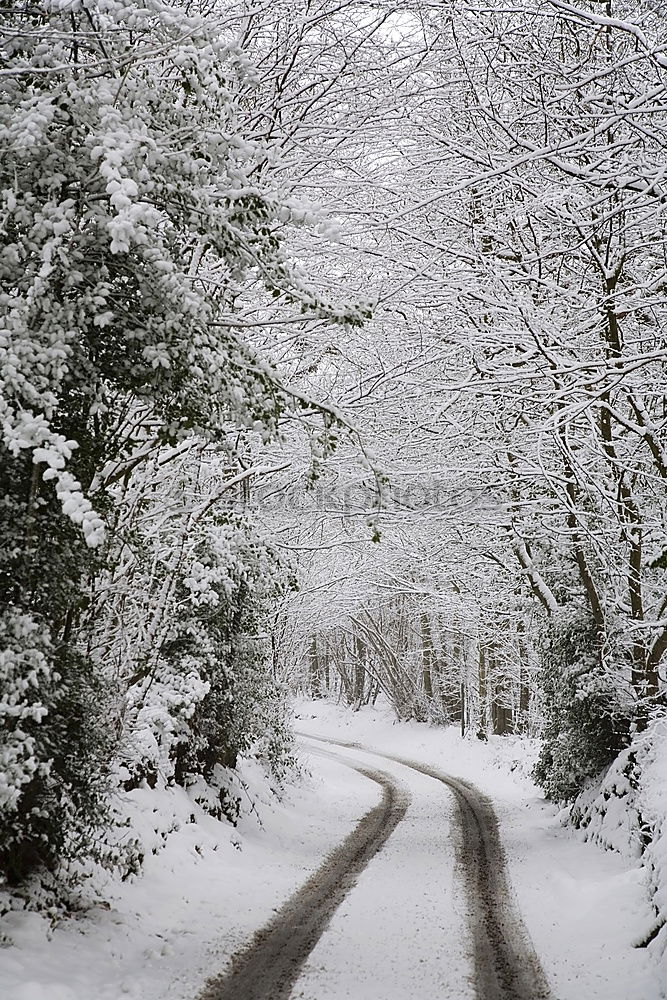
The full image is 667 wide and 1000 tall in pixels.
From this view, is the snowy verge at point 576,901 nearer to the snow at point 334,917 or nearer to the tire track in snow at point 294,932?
the snow at point 334,917

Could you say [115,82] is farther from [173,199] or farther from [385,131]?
[385,131]

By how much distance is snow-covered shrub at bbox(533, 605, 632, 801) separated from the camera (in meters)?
13.1

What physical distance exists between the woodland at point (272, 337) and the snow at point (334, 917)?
27.6 inches

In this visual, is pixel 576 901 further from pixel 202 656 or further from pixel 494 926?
pixel 202 656

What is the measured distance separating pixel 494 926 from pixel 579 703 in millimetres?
A: 5439

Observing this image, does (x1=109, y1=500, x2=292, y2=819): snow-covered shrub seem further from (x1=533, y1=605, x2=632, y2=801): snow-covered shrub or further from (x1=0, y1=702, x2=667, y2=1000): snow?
(x1=533, y1=605, x2=632, y2=801): snow-covered shrub

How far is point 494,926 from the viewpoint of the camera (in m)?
8.87

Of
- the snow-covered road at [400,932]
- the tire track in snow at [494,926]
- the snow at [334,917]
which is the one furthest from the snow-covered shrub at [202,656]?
the tire track in snow at [494,926]

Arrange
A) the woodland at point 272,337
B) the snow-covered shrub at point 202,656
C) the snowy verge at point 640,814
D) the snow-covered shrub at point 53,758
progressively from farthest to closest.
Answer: the snow-covered shrub at point 202,656
the snowy verge at point 640,814
the snow-covered shrub at point 53,758
the woodland at point 272,337

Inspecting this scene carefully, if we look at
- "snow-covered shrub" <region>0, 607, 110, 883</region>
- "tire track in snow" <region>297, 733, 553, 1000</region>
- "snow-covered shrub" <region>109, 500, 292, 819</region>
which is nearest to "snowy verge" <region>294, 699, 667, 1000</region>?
"tire track in snow" <region>297, 733, 553, 1000</region>

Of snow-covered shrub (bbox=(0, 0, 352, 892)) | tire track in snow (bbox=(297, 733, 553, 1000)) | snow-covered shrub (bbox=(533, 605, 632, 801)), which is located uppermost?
snow-covered shrub (bbox=(0, 0, 352, 892))

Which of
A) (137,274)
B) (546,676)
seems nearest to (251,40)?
(137,274)

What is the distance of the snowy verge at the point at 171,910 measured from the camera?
6.33 metres

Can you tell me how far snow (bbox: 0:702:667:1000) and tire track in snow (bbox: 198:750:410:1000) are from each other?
145mm
